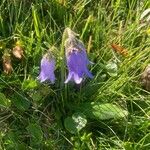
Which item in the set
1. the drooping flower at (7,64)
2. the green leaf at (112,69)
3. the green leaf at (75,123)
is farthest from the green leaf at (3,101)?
the green leaf at (112,69)

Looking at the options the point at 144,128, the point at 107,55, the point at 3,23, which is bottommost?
the point at 144,128

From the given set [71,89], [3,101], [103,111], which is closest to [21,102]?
[3,101]

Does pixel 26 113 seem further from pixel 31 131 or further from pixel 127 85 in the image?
pixel 127 85

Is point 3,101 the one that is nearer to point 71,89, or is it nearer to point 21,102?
point 21,102

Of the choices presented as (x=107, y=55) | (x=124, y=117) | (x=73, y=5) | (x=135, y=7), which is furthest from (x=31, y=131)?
(x=135, y=7)

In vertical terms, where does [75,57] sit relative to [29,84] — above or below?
above

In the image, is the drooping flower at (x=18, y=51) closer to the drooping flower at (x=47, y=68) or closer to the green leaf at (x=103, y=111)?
the drooping flower at (x=47, y=68)

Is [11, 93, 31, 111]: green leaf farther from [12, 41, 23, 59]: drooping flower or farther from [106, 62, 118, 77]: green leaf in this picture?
[106, 62, 118, 77]: green leaf
